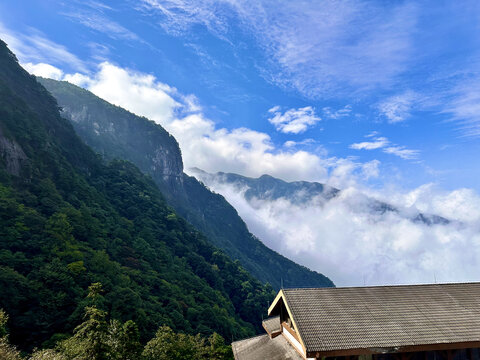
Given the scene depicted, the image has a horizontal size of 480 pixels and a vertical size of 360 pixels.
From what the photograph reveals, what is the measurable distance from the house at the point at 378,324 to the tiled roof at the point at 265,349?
0.06 metres

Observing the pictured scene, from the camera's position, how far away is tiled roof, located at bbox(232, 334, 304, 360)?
653 inches

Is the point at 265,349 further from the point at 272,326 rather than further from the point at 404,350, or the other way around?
the point at 404,350

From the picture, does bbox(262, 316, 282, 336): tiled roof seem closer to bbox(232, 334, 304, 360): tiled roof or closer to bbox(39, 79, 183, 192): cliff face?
bbox(232, 334, 304, 360): tiled roof

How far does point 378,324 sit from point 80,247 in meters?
54.2

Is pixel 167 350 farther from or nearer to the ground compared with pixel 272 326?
nearer to the ground

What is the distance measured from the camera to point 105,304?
4288 centimetres

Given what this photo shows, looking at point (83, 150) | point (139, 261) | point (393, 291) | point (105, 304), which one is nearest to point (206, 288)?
point (139, 261)

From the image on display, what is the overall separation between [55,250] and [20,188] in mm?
18822

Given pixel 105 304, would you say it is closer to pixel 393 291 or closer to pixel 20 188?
pixel 20 188

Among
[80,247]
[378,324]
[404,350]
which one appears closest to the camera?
[404,350]

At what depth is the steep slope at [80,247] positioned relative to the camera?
133 feet

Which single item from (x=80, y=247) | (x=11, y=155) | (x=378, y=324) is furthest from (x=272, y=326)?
(x=11, y=155)

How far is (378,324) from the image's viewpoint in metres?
15.0

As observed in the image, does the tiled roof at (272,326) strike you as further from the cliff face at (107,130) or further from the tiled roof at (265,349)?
the cliff face at (107,130)
